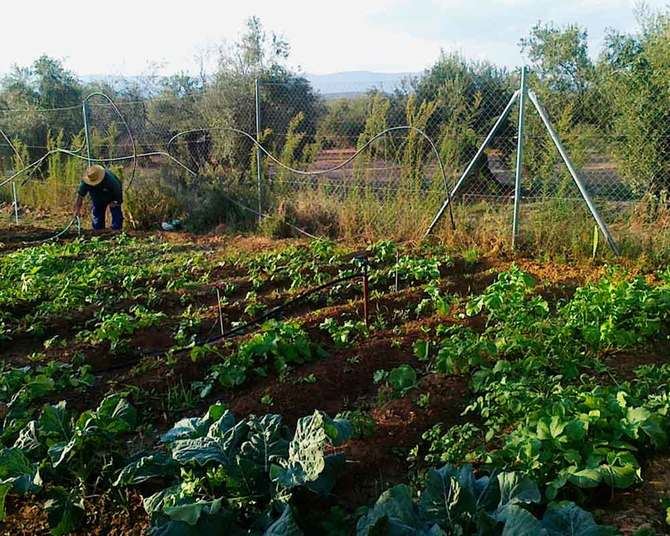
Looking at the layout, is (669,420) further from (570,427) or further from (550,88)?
(550,88)

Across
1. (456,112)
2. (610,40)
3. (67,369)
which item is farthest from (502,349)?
(610,40)

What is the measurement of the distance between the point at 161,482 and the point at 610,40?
309 inches

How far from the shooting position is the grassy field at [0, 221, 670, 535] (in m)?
2.34

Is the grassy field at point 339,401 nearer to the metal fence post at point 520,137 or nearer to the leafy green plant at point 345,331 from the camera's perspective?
the leafy green plant at point 345,331

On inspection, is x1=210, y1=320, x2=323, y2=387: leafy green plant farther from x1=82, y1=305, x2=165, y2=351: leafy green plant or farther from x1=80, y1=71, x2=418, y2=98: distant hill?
x1=80, y1=71, x2=418, y2=98: distant hill

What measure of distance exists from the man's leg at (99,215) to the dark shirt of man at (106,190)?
41 mm

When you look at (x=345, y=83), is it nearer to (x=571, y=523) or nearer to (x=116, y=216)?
(x=116, y=216)

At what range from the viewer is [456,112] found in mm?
7320

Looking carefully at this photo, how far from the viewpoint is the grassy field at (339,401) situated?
234 centimetres

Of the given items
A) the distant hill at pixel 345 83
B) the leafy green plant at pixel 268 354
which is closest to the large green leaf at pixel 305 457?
the leafy green plant at pixel 268 354

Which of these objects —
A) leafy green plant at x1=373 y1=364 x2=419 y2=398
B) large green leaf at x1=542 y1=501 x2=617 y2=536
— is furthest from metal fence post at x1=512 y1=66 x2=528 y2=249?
large green leaf at x1=542 y1=501 x2=617 y2=536

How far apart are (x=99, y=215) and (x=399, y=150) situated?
4292 mm

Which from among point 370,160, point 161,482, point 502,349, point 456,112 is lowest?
point 161,482

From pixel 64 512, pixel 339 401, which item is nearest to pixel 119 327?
pixel 339 401
